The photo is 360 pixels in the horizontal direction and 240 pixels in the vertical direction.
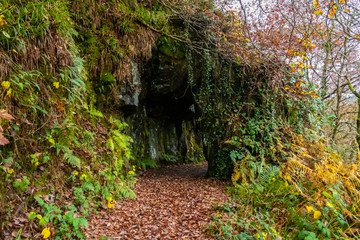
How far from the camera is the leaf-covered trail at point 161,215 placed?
3473 millimetres

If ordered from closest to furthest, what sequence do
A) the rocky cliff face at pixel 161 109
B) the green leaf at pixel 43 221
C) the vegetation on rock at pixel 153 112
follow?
the green leaf at pixel 43 221, the vegetation on rock at pixel 153 112, the rocky cliff face at pixel 161 109

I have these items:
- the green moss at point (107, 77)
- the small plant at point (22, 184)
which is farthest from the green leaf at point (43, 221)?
the green moss at point (107, 77)

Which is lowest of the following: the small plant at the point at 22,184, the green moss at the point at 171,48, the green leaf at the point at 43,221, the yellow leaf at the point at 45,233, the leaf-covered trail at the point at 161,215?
the leaf-covered trail at the point at 161,215

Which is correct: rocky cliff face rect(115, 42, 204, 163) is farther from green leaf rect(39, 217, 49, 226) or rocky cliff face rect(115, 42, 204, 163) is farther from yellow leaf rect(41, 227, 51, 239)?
yellow leaf rect(41, 227, 51, 239)

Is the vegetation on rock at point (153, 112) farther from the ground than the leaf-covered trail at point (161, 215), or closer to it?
farther from the ground

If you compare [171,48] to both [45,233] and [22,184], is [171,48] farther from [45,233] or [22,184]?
[45,233]

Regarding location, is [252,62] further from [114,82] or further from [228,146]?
[114,82]

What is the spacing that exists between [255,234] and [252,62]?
17.9 ft

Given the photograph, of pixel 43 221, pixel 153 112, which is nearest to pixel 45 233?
pixel 43 221

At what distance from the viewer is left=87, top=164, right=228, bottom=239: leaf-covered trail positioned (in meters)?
3.47

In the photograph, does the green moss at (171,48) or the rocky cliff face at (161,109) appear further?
the green moss at (171,48)

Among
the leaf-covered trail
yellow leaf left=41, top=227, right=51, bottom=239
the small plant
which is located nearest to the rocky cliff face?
the leaf-covered trail

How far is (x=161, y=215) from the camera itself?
13.8ft

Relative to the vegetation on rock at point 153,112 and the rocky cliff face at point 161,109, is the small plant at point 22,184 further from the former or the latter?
the rocky cliff face at point 161,109
